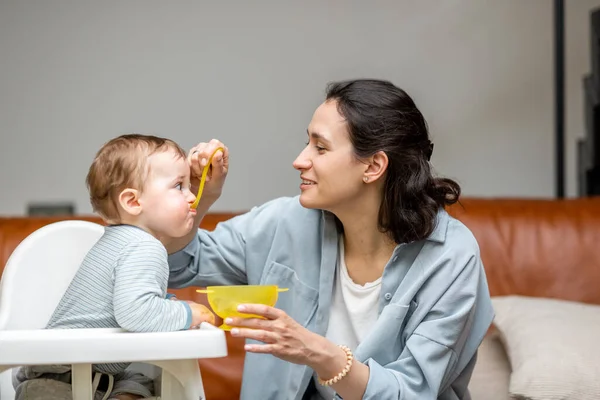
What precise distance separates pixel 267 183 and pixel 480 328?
2.24 m

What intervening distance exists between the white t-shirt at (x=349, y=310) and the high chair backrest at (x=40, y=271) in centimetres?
60

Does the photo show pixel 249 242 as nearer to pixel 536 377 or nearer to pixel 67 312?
pixel 67 312

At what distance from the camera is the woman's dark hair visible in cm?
204

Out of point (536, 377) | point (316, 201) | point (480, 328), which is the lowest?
point (536, 377)

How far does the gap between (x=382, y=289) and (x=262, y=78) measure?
92.4 inches

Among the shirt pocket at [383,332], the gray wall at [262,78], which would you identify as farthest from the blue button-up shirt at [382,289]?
the gray wall at [262,78]

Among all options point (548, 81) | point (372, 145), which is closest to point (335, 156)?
point (372, 145)

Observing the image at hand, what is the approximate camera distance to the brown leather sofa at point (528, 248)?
8.93 feet

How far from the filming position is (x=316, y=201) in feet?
6.62

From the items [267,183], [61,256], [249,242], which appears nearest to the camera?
[61,256]

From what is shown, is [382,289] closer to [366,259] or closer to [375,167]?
[366,259]

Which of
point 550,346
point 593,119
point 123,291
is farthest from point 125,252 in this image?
point 593,119

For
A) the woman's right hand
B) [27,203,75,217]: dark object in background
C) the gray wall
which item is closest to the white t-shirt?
the woman's right hand

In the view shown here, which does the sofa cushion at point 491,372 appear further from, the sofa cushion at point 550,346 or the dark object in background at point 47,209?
the dark object in background at point 47,209
